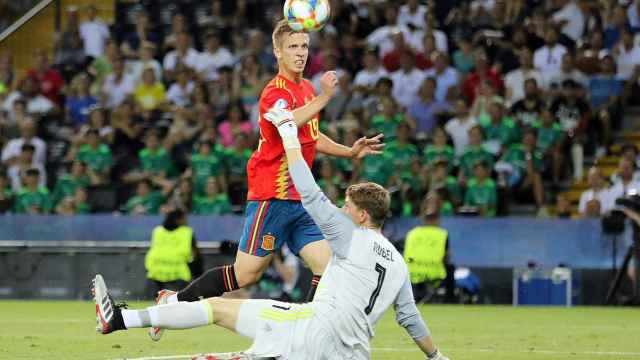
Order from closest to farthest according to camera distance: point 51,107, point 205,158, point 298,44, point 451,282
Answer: point 298,44 → point 451,282 → point 205,158 → point 51,107

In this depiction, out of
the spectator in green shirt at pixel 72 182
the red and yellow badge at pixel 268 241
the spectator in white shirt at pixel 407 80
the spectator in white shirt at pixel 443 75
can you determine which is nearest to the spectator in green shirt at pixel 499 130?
the spectator in white shirt at pixel 443 75

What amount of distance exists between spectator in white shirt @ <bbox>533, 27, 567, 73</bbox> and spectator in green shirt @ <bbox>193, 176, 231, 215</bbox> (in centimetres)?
560

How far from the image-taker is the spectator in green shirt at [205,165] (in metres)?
21.1

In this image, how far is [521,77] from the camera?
22578 millimetres

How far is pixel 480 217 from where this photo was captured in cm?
1959

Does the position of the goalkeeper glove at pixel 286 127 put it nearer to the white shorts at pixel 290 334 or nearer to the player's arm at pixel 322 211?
the player's arm at pixel 322 211

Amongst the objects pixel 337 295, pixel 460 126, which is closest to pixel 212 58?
pixel 460 126

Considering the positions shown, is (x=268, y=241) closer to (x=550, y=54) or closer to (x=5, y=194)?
(x=5, y=194)

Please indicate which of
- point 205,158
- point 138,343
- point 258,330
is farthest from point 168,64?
point 258,330

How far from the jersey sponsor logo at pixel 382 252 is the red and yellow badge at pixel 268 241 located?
1906 millimetres

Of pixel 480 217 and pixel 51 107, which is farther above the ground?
pixel 51 107

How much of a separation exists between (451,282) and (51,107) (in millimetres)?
8767

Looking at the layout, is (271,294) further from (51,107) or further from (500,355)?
(500,355)

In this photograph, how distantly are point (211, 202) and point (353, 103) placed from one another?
10.8ft
